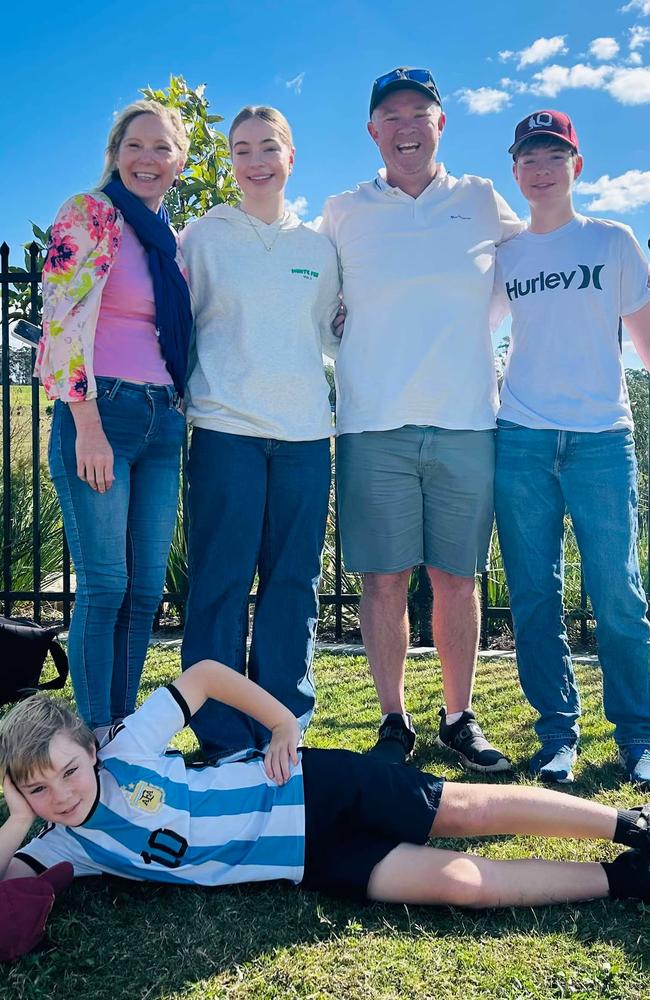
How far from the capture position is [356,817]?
234cm

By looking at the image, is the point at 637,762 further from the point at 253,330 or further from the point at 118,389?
the point at 118,389

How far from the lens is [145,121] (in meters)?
2.94

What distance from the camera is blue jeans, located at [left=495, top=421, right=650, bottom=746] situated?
3.21m

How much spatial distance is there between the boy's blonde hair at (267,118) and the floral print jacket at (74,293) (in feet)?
2.37

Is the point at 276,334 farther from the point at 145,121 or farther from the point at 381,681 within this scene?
the point at 381,681

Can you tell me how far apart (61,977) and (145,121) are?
2547 mm

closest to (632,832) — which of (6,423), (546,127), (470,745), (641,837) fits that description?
(641,837)

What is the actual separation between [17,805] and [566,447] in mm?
2177

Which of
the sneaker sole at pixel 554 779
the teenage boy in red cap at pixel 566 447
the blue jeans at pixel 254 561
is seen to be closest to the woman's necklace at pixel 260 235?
the blue jeans at pixel 254 561

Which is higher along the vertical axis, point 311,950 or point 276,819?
point 276,819

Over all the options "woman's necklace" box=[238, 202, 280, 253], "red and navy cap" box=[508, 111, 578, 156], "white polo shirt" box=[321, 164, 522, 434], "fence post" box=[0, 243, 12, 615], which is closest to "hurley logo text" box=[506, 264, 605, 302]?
"white polo shirt" box=[321, 164, 522, 434]

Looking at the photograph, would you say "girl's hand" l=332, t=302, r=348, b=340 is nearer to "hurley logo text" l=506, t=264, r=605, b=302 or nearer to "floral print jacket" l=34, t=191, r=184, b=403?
"hurley logo text" l=506, t=264, r=605, b=302

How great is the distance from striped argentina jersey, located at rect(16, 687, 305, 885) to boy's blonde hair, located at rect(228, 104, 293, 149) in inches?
80.8

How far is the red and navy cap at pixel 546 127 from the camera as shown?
3.24 meters
